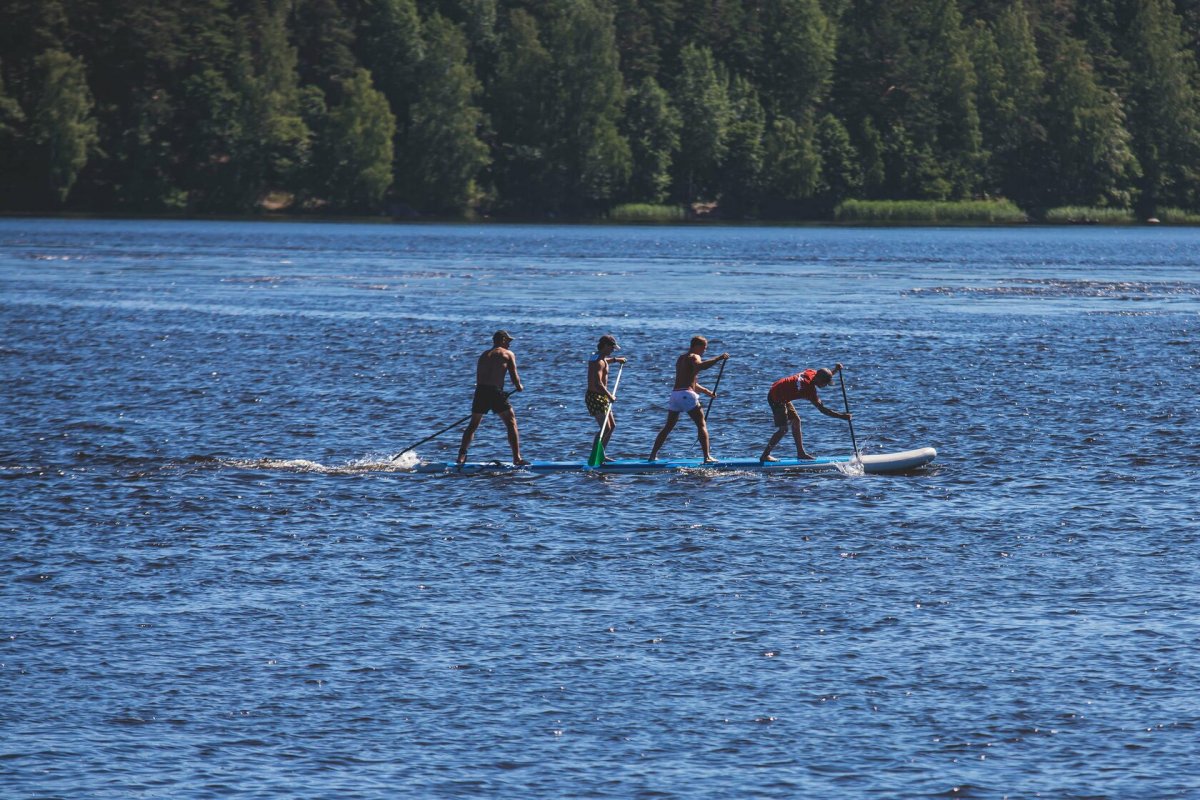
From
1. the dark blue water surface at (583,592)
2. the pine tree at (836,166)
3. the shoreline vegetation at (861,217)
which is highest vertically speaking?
the pine tree at (836,166)

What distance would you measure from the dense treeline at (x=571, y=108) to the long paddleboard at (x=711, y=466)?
122m

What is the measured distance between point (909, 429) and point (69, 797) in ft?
73.8

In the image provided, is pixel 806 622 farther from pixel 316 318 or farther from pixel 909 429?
pixel 316 318

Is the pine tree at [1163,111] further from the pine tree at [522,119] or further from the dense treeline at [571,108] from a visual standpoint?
the pine tree at [522,119]

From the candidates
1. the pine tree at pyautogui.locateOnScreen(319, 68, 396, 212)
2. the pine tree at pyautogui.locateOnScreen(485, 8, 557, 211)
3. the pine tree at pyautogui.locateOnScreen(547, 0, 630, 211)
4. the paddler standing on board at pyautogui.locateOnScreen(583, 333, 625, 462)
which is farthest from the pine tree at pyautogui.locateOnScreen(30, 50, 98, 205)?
the paddler standing on board at pyautogui.locateOnScreen(583, 333, 625, 462)

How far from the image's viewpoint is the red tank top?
25.6 m

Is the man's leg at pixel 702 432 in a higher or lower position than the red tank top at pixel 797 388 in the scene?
lower

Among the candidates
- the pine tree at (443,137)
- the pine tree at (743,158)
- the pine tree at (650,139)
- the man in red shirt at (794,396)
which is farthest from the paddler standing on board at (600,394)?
the pine tree at (743,158)

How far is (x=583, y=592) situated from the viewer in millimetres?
18266

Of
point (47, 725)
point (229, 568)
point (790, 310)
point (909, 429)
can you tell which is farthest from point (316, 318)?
point (47, 725)

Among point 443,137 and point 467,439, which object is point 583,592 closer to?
point 467,439

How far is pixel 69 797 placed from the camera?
12.4 m

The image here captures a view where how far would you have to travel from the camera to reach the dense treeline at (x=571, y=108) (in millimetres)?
146875

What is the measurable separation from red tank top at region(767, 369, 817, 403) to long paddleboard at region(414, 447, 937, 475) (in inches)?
40.5
